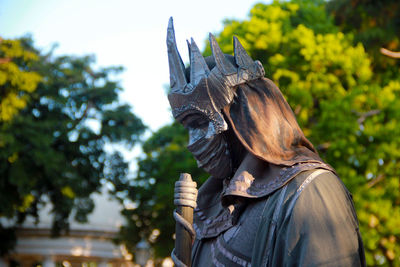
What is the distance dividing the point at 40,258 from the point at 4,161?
12.6m

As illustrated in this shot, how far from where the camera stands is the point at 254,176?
293 centimetres

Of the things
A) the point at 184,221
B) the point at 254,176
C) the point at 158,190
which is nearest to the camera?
the point at 184,221

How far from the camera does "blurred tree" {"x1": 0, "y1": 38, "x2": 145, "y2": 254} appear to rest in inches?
797

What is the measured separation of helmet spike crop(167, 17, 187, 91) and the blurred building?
27901 millimetres

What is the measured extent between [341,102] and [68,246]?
20587 millimetres

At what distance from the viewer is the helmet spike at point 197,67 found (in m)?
3.02

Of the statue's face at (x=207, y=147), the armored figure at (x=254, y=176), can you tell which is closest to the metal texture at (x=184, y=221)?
the armored figure at (x=254, y=176)

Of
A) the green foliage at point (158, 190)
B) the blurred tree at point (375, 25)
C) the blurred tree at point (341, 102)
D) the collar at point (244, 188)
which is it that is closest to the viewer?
the collar at point (244, 188)

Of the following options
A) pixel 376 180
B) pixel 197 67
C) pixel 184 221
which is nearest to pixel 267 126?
pixel 197 67

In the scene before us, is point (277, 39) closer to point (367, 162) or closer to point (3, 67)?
point (367, 162)

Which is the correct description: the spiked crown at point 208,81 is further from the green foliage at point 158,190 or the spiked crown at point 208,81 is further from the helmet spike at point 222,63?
the green foliage at point 158,190

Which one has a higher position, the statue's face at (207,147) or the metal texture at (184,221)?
the statue's face at (207,147)

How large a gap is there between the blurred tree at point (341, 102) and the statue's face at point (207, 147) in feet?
44.9

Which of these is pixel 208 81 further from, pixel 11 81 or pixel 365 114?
pixel 11 81
